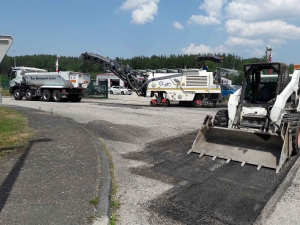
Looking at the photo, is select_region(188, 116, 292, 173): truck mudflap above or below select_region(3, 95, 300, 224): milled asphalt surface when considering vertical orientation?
above

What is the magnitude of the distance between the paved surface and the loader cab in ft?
16.0

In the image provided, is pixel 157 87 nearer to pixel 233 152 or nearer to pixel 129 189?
pixel 233 152

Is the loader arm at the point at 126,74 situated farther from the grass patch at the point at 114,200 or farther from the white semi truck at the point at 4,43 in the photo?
the white semi truck at the point at 4,43

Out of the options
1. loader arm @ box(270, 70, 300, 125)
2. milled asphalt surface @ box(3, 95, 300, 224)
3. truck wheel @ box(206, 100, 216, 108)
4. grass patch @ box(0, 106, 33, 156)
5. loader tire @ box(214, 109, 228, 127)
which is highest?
loader arm @ box(270, 70, 300, 125)

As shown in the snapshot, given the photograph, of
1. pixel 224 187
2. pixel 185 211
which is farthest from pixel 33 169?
pixel 224 187

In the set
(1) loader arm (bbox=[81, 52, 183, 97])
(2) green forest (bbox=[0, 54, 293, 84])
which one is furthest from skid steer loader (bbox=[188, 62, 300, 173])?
(2) green forest (bbox=[0, 54, 293, 84])

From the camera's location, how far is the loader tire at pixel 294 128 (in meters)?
7.62

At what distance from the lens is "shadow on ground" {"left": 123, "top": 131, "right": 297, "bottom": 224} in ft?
15.4

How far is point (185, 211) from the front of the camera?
4.75 meters

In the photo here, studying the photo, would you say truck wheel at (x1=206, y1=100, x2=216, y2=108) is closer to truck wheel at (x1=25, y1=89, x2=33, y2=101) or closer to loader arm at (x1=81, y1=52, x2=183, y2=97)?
loader arm at (x1=81, y1=52, x2=183, y2=97)

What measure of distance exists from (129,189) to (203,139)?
3.23 meters

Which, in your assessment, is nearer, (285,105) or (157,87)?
(285,105)

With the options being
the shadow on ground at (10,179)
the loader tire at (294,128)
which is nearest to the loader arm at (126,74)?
the loader tire at (294,128)

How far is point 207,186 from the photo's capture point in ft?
19.0
